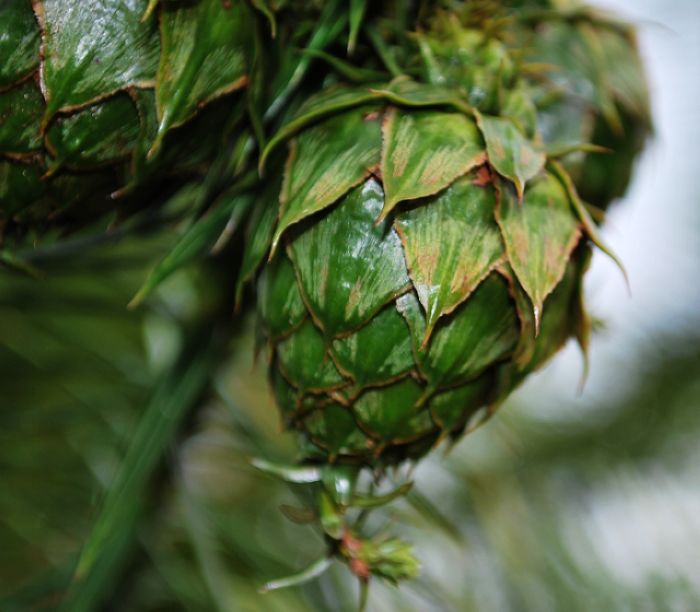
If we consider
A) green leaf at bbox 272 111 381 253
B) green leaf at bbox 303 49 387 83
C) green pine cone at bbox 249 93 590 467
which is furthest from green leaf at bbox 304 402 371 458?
green leaf at bbox 303 49 387 83

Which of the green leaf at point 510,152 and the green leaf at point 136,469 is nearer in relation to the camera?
the green leaf at point 510,152

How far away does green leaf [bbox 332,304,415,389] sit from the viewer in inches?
18.3

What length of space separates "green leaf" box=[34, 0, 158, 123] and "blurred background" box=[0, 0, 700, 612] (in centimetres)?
30

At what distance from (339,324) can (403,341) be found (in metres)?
0.04

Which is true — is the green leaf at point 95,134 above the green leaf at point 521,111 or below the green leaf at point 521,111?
above

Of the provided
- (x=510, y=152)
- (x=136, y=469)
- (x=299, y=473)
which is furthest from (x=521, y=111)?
(x=136, y=469)

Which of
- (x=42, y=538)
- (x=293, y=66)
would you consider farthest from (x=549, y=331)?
(x=42, y=538)

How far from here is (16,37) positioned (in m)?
0.42

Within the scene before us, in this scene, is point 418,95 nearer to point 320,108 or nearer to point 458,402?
point 320,108

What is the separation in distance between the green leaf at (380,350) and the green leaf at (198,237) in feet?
0.39

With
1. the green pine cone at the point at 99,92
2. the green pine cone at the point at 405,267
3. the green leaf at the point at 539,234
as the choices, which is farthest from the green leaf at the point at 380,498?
the green pine cone at the point at 99,92

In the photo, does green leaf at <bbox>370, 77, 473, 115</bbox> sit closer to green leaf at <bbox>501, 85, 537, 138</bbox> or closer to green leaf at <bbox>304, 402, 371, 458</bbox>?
green leaf at <bbox>501, 85, 537, 138</bbox>

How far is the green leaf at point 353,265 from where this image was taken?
1.51 ft

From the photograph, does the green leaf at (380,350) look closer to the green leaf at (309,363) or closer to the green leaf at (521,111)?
the green leaf at (309,363)
